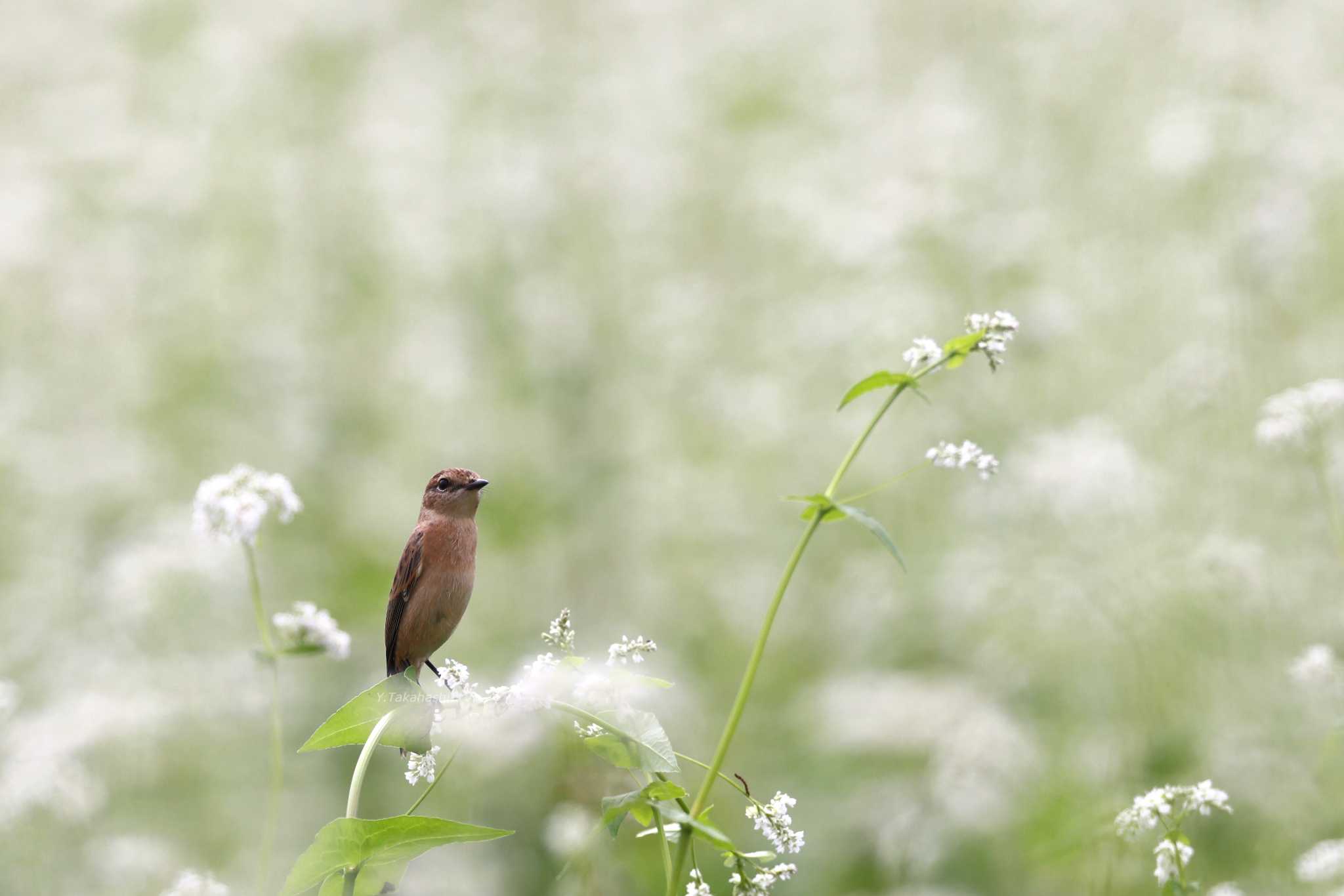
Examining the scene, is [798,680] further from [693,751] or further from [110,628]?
[110,628]

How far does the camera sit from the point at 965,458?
1.49 m

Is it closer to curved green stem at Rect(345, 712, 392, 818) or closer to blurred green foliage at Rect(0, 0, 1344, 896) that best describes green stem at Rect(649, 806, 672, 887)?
curved green stem at Rect(345, 712, 392, 818)

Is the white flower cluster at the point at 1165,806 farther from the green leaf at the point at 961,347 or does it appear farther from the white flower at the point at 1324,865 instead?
the green leaf at the point at 961,347

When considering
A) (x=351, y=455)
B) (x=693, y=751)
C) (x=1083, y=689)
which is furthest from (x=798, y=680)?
(x=351, y=455)

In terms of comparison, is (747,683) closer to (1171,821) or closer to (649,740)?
(649,740)

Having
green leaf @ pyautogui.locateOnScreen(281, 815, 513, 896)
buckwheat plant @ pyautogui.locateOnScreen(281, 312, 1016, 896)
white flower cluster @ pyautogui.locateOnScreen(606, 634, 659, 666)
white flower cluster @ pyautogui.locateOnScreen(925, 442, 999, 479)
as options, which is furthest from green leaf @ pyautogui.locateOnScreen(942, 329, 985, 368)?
green leaf @ pyautogui.locateOnScreen(281, 815, 513, 896)

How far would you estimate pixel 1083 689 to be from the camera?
5.08 m

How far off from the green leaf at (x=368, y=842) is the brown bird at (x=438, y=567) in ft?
0.89

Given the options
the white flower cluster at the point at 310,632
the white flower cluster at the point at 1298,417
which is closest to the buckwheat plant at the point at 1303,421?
the white flower cluster at the point at 1298,417

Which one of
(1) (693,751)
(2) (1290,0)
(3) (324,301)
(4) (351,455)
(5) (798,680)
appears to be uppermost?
(2) (1290,0)

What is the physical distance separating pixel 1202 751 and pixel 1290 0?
653cm

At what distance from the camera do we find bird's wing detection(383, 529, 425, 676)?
1666mm

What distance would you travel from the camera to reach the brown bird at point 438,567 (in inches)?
63.6

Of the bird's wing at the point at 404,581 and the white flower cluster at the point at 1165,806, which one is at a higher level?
the bird's wing at the point at 404,581
